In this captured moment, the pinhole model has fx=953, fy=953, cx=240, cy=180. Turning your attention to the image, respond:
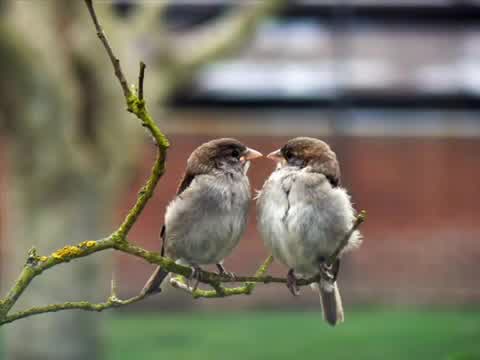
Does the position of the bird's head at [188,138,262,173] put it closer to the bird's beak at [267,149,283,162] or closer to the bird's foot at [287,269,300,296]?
the bird's beak at [267,149,283,162]

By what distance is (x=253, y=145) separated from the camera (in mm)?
15773

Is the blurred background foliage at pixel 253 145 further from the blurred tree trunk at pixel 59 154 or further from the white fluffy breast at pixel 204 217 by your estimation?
the white fluffy breast at pixel 204 217

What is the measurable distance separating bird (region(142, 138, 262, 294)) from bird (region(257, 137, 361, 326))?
0.09 meters

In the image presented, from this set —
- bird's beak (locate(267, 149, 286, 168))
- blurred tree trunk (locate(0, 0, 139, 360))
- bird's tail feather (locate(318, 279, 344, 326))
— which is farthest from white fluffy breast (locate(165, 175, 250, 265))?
blurred tree trunk (locate(0, 0, 139, 360))

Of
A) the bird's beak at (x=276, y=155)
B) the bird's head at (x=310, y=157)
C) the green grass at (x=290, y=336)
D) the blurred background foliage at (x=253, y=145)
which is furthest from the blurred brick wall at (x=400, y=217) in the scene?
the bird's beak at (x=276, y=155)

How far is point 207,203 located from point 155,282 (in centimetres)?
37

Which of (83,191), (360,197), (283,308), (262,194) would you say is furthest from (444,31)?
(262,194)

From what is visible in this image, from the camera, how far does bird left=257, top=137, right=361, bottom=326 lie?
2.30m

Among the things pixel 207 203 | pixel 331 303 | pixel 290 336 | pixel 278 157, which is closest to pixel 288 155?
pixel 278 157

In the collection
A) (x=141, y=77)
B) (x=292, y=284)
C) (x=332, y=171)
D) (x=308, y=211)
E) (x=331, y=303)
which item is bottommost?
(x=331, y=303)

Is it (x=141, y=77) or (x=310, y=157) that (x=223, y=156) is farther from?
(x=141, y=77)

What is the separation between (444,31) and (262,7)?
984 cm

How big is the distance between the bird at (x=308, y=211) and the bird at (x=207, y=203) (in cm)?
9

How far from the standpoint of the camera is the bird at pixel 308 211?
90.5 inches
